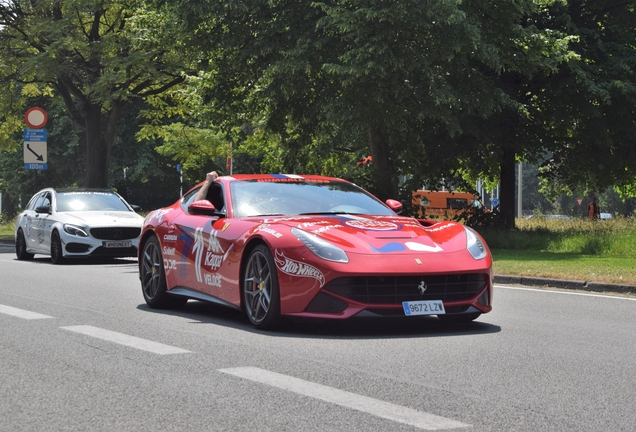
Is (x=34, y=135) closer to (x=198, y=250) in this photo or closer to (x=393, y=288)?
(x=198, y=250)

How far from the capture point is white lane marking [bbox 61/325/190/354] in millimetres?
8078

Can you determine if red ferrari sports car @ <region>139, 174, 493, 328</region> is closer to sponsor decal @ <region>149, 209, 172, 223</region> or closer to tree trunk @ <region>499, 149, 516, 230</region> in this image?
sponsor decal @ <region>149, 209, 172, 223</region>

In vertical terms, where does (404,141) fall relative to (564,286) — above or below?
above

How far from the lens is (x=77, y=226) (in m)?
21.2

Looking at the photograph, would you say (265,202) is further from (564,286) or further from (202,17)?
(202,17)

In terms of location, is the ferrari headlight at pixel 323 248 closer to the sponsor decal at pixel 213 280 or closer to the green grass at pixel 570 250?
the sponsor decal at pixel 213 280

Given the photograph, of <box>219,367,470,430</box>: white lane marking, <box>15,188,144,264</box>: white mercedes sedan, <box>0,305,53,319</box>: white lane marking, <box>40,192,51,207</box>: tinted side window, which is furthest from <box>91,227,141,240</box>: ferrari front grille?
<box>219,367,470,430</box>: white lane marking

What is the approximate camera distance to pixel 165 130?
4300 centimetres

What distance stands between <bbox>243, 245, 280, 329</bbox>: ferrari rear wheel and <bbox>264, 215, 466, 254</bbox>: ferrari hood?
379 mm

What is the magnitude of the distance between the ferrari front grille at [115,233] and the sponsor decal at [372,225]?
12.2m

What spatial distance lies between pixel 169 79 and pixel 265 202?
83.9 feet

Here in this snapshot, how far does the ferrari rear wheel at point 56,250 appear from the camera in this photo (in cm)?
2114

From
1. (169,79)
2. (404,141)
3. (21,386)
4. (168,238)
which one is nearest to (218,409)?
(21,386)

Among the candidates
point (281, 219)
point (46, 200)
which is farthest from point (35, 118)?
point (281, 219)
